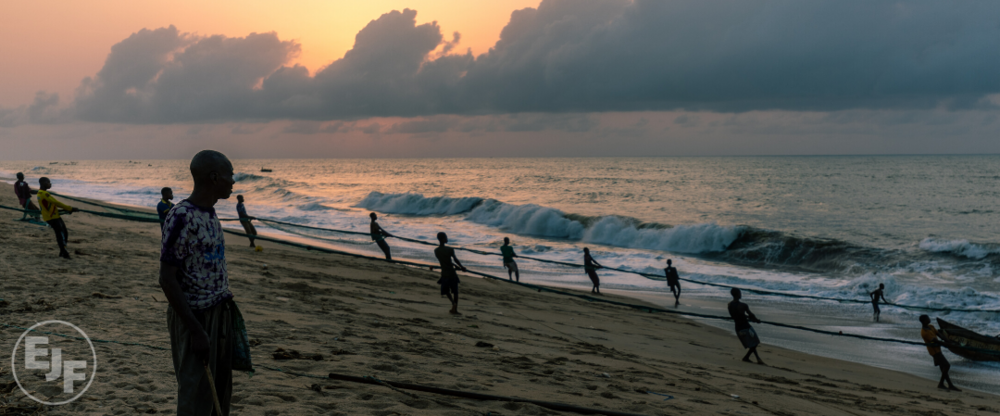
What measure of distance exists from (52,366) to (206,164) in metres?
3.05

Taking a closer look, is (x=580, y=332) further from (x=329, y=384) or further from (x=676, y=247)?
(x=676, y=247)

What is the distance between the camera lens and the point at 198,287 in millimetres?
2975

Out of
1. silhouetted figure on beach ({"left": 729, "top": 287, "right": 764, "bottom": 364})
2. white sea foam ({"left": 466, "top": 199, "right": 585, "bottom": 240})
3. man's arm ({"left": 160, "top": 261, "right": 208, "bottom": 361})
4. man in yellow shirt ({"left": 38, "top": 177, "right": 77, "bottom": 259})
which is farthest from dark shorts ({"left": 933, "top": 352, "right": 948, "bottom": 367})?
white sea foam ({"left": 466, "top": 199, "right": 585, "bottom": 240})

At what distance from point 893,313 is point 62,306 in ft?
54.6

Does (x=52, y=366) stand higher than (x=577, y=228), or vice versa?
(x=52, y=366)

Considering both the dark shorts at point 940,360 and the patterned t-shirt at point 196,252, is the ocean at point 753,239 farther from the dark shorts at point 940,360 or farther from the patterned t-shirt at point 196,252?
the patterned t-shirt at point 196,252

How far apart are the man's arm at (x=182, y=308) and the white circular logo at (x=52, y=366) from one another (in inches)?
82.5

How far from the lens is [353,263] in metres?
15.5

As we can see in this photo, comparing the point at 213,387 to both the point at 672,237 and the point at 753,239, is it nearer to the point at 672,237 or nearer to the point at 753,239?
the point at 672,237

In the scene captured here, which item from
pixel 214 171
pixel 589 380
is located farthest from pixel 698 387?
pixel 214 171

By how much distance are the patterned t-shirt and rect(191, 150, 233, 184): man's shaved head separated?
15cm

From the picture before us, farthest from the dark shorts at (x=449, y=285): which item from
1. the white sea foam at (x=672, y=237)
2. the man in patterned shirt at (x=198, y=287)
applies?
the white sea foam at (x=672, y=237)

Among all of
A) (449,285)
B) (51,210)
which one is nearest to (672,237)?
(449,285)

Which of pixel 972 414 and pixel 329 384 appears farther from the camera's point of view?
pixel 972 414
